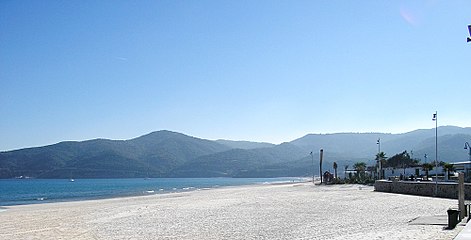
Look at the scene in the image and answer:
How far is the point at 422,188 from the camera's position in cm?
3038

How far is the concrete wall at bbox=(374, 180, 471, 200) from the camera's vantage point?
1055 inches

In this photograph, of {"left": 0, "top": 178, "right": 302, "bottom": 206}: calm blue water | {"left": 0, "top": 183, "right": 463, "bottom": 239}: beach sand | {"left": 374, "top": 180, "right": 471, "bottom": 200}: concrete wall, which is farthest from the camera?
{"left": 0, "top": 178, "right": 302, "bottom": 206}: calm blue water

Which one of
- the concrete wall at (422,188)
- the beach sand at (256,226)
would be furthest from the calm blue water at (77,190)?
the concrete wall at (422,188)

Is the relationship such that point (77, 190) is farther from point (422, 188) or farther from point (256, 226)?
point (256, 226)

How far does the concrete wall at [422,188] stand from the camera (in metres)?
26.8

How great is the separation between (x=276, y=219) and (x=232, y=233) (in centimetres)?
419

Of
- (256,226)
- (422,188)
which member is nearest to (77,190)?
(422,188)

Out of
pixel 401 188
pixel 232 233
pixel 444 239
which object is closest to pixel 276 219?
pixel 232 233

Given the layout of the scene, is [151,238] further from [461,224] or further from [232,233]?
[461,224]

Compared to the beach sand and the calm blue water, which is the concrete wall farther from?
the calm blue water

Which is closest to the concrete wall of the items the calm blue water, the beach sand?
the beach sand

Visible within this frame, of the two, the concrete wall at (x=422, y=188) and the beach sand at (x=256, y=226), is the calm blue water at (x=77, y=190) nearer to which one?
the beach sand at (x=256, y=226)

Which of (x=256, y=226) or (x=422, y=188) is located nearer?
(x=256, y=226)

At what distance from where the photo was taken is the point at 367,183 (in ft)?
180
